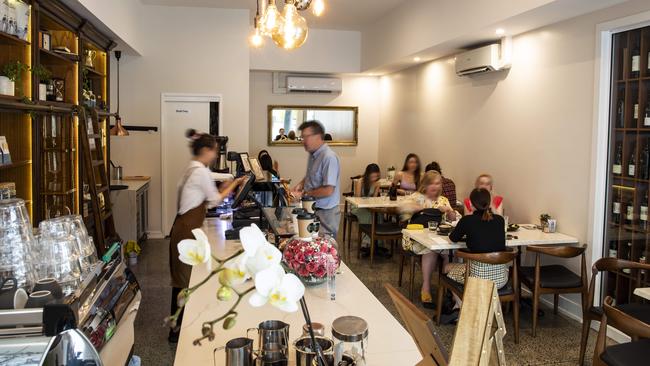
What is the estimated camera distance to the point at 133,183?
23.6ft

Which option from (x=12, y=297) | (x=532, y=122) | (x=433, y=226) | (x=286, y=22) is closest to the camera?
(x=12, y=297)

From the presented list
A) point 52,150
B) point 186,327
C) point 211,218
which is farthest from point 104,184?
point 186,327

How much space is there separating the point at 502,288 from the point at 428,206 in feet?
5.16

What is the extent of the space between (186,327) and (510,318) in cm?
334

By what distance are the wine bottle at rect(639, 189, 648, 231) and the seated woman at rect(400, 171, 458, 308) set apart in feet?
5.11

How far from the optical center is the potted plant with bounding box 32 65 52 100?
4.10 meters

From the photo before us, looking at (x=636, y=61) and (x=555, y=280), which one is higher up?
(x=636, y=61)

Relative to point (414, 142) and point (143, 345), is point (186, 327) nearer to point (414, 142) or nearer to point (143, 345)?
point (143, 345)

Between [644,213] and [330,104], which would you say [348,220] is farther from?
[644,213]

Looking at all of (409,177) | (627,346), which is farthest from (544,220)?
(409,177)

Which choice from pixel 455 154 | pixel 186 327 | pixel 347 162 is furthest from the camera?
pixel 347 162

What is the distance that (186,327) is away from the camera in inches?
82.7

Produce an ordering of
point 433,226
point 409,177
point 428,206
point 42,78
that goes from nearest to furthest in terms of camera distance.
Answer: point 42,78 < point 433,226 < point 428,206 < point 409,177

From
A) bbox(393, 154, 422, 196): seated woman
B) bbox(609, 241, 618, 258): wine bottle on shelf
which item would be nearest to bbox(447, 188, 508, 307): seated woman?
bbox(609, 241, 618, 258): wine bottle on shelf
